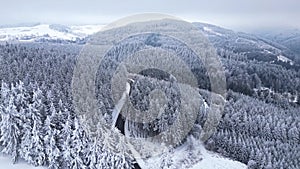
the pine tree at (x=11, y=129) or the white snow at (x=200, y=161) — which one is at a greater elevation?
the pine tree at (x=11, y=129)

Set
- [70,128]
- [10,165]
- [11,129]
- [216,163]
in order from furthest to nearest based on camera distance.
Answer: [216,163] < [70,128] < [10,165] < [11,129]

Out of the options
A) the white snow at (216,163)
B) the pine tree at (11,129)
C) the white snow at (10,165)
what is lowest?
the white snow at (216,163)

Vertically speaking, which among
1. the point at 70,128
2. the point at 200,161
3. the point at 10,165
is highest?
the point at 70,128

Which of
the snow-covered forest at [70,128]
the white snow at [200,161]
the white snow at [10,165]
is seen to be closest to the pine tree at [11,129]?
the snow-covered forest at [70,128]

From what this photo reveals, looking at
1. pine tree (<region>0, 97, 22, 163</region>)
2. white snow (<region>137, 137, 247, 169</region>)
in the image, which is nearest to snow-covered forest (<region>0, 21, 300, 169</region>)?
pine tree (<region>0, 97, 22, 163</region>)

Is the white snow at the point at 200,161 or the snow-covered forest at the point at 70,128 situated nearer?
the snow-covered forest at the point at 70,128

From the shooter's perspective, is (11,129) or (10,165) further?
(10,165)

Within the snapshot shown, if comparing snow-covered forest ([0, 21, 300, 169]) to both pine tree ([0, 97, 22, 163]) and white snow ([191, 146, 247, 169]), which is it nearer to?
pine tree ([0, 97, 22, 163])

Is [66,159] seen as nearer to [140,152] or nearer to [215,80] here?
[140,152]

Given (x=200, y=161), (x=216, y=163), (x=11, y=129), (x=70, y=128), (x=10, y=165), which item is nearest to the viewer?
(x=11, y=129)

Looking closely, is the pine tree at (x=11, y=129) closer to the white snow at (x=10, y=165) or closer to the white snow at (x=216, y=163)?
the white snow at (x=10, y=165)

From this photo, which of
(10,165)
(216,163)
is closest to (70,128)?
(10,165)

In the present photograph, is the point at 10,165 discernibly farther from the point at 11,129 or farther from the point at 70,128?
the point at 70,128
